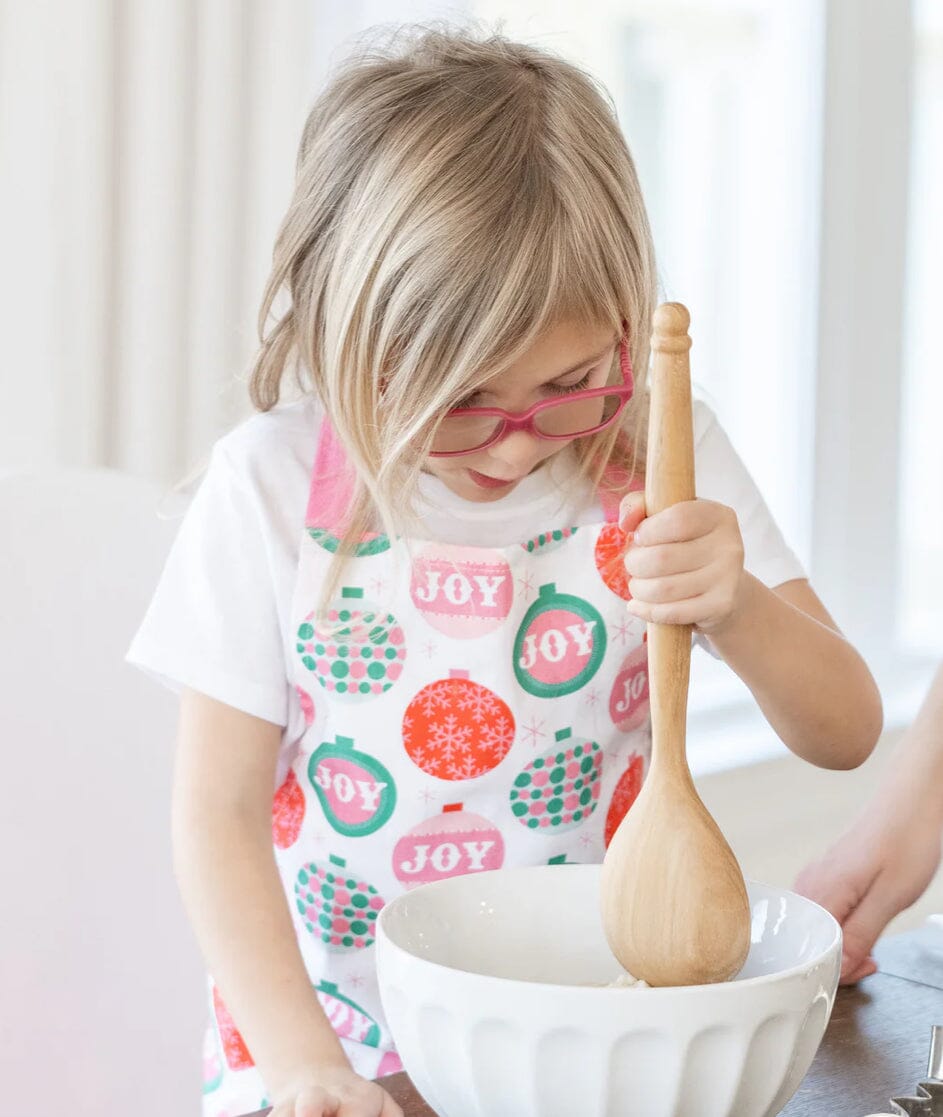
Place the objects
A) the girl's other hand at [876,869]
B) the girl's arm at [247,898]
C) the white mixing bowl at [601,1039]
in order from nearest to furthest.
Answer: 1. the white mixing bowl at [601,1039]
2. the girl's arm at [247,898]
3. the girl's other hand at [876,869]

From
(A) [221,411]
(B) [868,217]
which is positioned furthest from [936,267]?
(A) [221,411]

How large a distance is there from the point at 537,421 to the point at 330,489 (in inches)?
7.4

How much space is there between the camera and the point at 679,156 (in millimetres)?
2396

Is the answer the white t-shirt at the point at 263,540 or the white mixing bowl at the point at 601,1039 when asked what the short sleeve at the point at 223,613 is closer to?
the white t-shirt at the point at 263,540

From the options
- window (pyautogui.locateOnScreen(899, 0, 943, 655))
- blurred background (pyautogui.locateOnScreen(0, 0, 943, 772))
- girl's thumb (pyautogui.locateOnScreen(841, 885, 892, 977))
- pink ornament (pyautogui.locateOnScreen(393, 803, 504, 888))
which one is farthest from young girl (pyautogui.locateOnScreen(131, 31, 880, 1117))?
window (pyautogui.locateOnScreen(899, 0, 943, 655))

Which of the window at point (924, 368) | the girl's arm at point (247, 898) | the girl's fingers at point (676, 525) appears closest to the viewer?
the girl's fingers at point (676, 525)

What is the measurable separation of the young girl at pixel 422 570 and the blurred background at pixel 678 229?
0.38 m

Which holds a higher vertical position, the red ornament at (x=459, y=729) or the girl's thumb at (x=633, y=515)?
the girl's thumb at (x=633, y=515)

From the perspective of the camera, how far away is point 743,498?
1.13 meters

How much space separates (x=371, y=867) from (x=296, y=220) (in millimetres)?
447

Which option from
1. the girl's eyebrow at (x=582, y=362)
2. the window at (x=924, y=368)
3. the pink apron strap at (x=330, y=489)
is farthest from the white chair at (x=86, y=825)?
the window at (x=924, y=368)

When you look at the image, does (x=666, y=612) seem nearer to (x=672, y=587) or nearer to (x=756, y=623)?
(x=672, y=587)

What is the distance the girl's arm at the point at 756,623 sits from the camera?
665mm

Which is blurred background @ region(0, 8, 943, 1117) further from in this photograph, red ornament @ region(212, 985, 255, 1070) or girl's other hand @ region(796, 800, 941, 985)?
girl's other hand @ region(796, 800, 941, 985)
